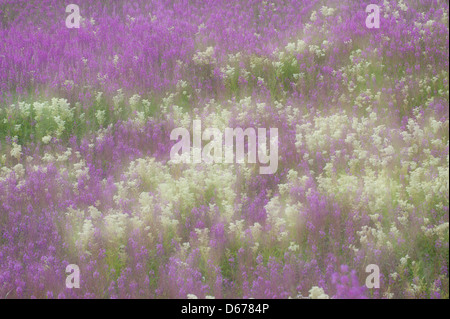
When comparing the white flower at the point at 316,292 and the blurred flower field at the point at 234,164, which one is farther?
the blurred flower field at the point at 234,164

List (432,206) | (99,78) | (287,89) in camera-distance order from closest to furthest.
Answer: (432,206) → (287,89) → (99,78)

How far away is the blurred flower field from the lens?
520 centimetres

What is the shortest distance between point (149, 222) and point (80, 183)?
1.20 metres

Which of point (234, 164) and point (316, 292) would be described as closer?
point (316, 292)

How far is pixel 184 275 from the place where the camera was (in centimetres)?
513

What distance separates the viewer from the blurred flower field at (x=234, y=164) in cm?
520

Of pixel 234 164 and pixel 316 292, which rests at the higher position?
pixel 234 164

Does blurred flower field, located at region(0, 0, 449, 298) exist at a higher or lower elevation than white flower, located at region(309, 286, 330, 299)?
higher

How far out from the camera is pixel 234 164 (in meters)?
6.64

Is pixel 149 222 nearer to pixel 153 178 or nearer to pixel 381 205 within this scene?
pixel 153 178

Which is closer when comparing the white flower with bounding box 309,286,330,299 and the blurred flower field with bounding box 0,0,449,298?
the white flower with bounding box 309,286,330,299

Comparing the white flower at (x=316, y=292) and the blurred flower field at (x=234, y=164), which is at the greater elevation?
the blurred flower field at (x=234, y=164)
